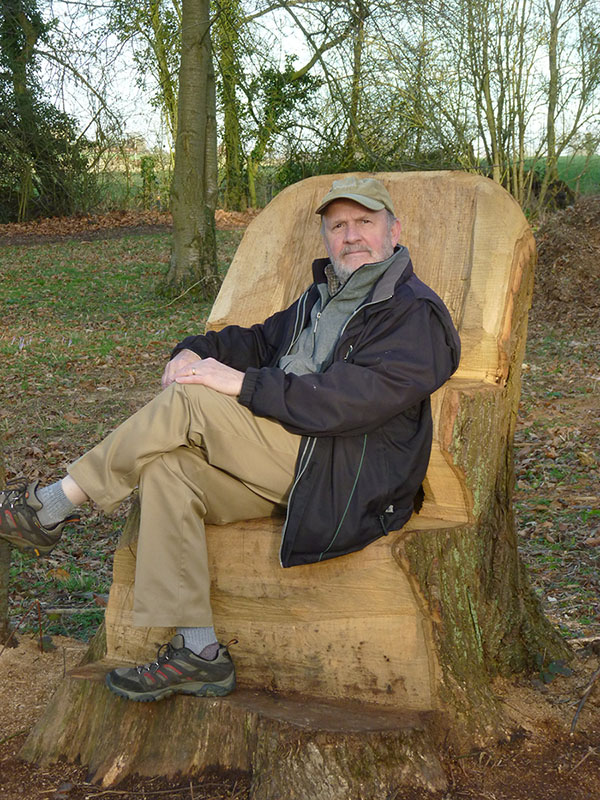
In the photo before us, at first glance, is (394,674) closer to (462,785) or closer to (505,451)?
(462,785)

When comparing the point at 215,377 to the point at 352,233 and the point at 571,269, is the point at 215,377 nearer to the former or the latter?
the point at 352,233

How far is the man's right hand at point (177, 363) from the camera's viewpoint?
341 cm

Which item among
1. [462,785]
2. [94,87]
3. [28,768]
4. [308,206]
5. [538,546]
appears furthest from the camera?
[94,87]

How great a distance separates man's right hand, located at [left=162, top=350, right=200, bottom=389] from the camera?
3.41 m

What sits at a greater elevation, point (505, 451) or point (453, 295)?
point (453, 295)

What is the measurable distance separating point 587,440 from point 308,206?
324 centimetres

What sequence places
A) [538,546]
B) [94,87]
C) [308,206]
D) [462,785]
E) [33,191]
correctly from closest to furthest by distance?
[462,785]
[308,206]
[538,546]
[94,87]
[33,191]

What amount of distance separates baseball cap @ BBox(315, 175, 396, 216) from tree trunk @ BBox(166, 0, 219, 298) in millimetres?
8972

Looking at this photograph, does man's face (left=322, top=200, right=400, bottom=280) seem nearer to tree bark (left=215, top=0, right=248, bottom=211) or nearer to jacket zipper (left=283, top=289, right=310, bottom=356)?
jacket zipper (left=283, top=289, right=310, bottom=356)

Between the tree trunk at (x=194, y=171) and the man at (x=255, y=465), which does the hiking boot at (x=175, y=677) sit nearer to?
the man at (x=255, y=465)

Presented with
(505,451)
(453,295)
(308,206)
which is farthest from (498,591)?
(308,206)

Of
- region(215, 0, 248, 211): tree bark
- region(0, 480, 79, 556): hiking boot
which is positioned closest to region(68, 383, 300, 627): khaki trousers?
region(0, 480, 79, 556): hiking boot

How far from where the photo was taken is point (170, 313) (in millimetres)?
11664

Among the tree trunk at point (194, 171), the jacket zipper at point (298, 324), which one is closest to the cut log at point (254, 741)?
the jacket zipper at point (298, 324)
